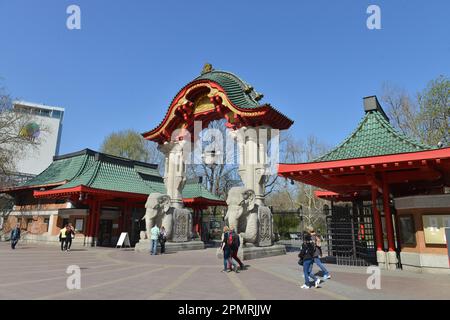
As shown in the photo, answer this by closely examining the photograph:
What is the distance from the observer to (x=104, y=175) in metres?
22.5

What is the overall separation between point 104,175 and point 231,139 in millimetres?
10982

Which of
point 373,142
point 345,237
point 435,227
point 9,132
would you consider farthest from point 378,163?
point 9,132

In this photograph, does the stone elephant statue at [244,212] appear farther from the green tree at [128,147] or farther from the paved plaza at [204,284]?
the green tree at [128,147]

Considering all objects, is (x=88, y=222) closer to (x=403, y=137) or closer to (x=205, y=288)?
(x=205, y=288)

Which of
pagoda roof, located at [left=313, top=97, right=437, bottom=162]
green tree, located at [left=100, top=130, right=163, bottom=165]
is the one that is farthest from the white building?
pagoda roof, located at [left=313, top=97, right=437, bottom=162]

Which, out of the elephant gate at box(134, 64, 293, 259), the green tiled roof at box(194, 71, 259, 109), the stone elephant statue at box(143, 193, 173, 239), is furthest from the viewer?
the green tiled roof at box(194, 71, 259, 109)

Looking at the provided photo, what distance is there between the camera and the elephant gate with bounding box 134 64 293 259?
13672mm

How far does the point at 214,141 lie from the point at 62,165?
598 inches

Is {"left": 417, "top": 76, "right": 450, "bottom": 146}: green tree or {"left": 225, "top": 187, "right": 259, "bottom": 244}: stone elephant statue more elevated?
{"left": 417, "top": 76, "right": 450, "bottom": 146}: green tree

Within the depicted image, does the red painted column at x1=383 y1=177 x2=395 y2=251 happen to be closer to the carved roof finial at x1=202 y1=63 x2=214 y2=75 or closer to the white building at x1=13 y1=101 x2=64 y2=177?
the carved roof finial at x1=202 y1=63 x2=214 y2=75

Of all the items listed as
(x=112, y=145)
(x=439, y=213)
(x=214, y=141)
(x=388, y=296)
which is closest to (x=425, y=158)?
(x=439, y=213)

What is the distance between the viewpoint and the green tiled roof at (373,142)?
33.8 ft

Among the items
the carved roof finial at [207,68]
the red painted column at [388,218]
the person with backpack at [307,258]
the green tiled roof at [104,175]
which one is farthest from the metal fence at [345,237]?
the green tiled roof at [104,175]

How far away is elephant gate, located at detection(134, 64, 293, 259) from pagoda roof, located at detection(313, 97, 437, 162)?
178 inches
